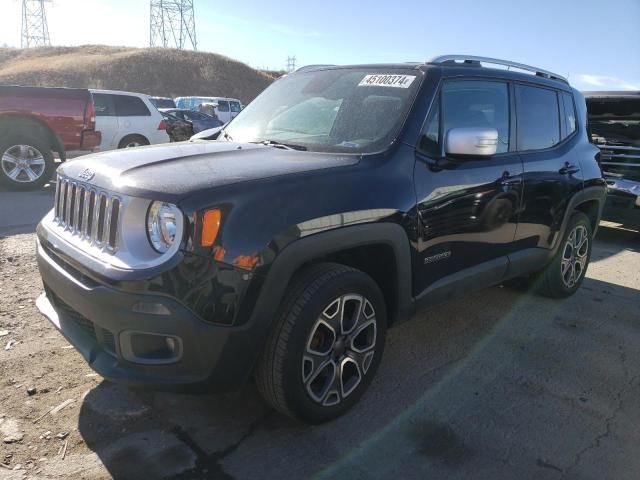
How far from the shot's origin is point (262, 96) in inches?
166

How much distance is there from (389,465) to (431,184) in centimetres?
152

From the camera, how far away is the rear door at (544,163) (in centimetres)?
399

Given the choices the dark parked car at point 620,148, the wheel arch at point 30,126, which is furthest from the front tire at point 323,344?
the wheel arch at point 30,126

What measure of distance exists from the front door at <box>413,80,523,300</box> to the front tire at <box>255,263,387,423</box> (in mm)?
433

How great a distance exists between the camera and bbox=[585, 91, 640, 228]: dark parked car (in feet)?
23.5

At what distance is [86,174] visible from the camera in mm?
2771

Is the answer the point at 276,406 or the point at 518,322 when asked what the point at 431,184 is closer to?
the point at 276,406

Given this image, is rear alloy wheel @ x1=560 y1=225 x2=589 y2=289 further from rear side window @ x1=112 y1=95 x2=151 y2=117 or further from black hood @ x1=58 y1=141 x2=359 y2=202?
rear side window @ x1=112 y1=95 x2=151 y2=117

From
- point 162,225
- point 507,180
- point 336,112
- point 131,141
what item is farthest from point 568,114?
point 131,141

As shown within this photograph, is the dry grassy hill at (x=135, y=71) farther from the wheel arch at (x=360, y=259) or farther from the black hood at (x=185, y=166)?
the wheel arch at (x=360, y=259)

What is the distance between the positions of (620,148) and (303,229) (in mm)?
7088

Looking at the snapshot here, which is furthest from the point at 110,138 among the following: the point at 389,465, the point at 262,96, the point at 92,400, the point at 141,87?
the point at 141,87

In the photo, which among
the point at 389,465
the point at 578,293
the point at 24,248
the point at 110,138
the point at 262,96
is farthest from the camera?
the point at 110,138

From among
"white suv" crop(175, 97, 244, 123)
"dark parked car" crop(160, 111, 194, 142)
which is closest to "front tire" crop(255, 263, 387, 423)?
"dark parked car" crop(160, 111, 194, 142)
